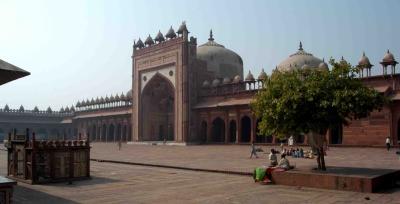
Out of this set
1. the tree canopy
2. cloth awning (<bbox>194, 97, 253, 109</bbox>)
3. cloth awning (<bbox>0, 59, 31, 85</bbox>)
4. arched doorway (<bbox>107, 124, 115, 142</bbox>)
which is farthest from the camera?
arched doorway (<bbox>107, 124, 115, 142</bbox>)

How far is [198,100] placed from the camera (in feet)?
145

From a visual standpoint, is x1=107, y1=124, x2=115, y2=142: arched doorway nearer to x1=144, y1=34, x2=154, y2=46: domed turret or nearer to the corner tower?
the corner tower

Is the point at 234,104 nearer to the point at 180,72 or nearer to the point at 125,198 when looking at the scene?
the point at 180,72

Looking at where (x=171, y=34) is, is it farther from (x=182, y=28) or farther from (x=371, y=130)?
(x=371, y=130)

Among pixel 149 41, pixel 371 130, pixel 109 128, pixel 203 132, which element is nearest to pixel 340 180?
pixel 371 130

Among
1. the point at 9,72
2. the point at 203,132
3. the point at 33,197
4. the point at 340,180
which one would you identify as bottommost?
the point at 33,197

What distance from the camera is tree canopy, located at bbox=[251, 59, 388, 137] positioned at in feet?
37.0

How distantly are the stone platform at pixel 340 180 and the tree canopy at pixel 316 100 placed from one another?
4.96 ft

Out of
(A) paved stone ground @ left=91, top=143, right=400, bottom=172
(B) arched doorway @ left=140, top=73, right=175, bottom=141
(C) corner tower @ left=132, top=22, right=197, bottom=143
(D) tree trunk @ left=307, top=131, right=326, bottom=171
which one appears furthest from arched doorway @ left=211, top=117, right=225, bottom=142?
(D) tree trunk @ left=307, top=131, right=326, bottom=171

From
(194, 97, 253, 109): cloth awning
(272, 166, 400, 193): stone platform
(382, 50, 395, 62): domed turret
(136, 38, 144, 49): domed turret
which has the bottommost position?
(272, 166, 400, 193): stone platform

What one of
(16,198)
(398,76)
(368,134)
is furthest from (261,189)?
(398,76)

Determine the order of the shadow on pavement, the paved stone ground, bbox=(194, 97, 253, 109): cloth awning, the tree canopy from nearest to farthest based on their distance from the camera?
the shadow on pavement, the tree canopy, the paved stone ground, bbox=(194, 97, 253, 109): cloth awning

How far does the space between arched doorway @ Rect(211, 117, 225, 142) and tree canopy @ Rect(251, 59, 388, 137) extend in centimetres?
3020

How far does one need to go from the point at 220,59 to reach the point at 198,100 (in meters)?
10.2
